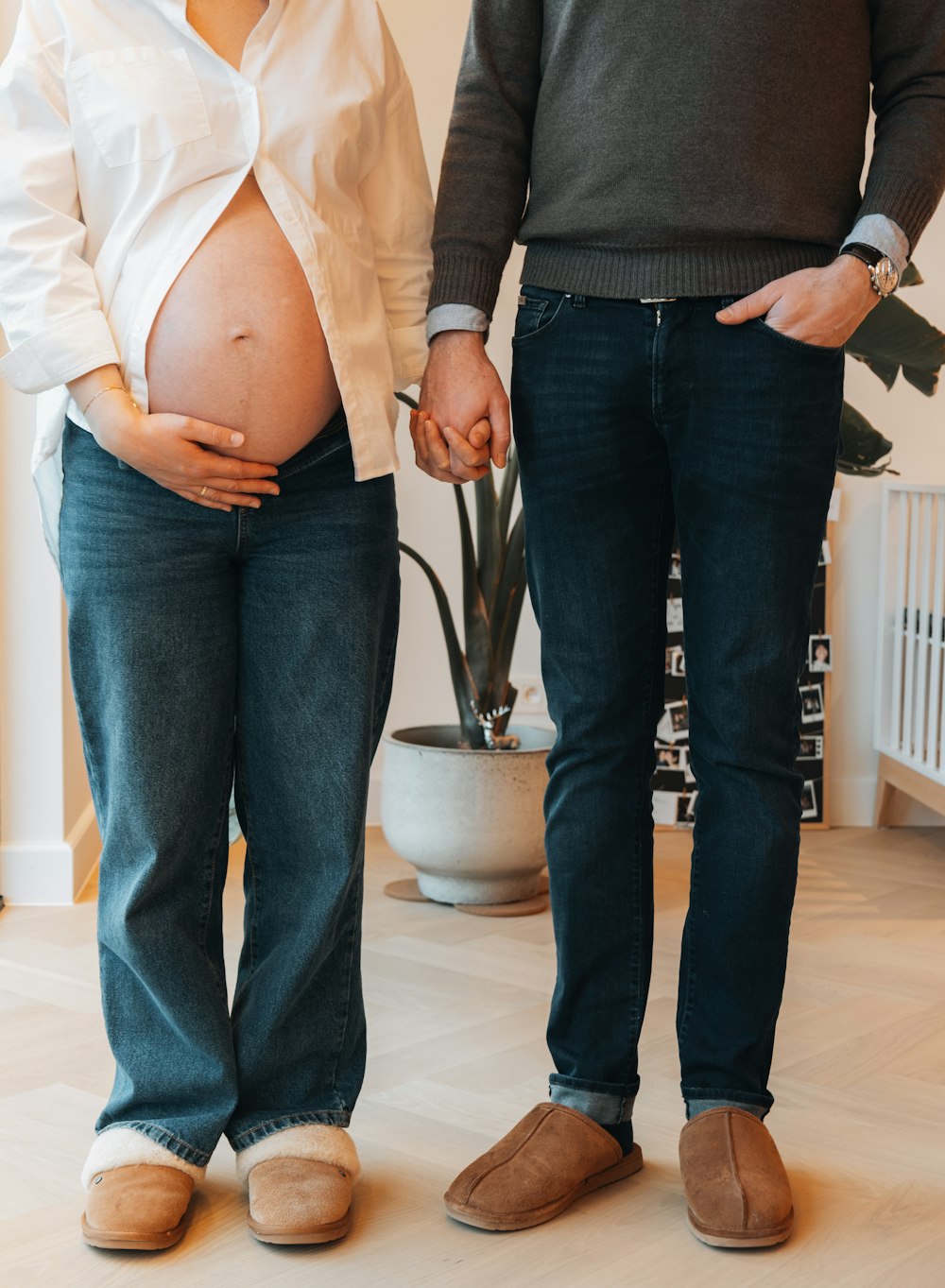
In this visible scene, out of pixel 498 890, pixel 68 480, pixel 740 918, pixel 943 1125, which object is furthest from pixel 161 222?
pixel 498 890

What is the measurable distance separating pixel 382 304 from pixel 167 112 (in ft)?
0.94

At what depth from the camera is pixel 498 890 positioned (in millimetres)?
2494

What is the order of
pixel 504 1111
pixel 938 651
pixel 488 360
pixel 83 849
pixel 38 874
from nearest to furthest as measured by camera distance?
pixel 488 360 < pixel 504 1111 < pixel 38 874 < pixel 83 849 < pixel 938 651

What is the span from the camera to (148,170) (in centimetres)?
116

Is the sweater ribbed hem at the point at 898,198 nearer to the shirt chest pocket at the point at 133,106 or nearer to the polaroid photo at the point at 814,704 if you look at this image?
the shirt chest pocket at the point at 133,106

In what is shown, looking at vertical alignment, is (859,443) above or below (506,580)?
above

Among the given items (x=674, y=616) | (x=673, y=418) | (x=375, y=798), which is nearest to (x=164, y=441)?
(x=673, y=418)

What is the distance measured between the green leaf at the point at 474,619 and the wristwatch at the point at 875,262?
135 centimetres

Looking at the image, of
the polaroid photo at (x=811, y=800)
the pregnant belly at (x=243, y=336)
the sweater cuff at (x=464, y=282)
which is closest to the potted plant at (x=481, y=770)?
the polaroid photo at (x=811, y=800)

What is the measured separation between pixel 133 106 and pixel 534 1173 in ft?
3.31

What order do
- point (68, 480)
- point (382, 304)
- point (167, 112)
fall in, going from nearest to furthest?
point (167, 112)
point (68, 480)
point (382, 304)

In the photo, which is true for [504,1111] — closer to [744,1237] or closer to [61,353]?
[744,1237]

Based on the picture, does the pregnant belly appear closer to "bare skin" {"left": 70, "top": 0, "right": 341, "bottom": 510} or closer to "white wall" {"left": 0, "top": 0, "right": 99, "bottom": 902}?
"bare skin" {"left": 70, "top": 0, "right": 341, "bottom": 510}

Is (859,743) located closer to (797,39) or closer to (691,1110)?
(691,1110)
